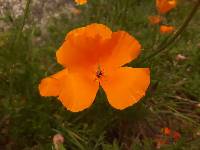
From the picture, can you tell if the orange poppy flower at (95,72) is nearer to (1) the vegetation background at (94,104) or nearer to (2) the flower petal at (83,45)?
(2) the flower petal at (83,45)

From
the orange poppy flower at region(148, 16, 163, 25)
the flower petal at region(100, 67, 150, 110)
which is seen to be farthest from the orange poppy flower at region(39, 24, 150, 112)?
the orange poppy flower at region(148, 16, 163, 25)

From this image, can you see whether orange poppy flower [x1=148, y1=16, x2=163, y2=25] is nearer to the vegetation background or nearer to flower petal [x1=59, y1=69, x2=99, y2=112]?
the vegetation background

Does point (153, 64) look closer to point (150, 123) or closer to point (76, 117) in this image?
point (150, 123)

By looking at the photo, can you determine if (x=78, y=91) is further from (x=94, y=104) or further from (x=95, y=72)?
(x=94, y=104)

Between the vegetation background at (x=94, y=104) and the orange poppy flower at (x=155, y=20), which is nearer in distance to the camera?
the vegetation background at (x=94, y=104)

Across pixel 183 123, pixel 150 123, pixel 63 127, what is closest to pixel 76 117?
pixel 63 127

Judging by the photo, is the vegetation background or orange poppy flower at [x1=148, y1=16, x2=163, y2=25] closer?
the vegetation background

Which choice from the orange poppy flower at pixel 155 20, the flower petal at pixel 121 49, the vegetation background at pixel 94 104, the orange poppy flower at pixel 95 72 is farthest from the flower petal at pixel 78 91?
the orange poppy flower at pixel 155 20

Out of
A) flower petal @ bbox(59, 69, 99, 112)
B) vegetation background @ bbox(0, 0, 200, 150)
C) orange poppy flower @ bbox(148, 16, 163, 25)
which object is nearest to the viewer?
flower petal @ bbox(59, 69, 99, 112)
